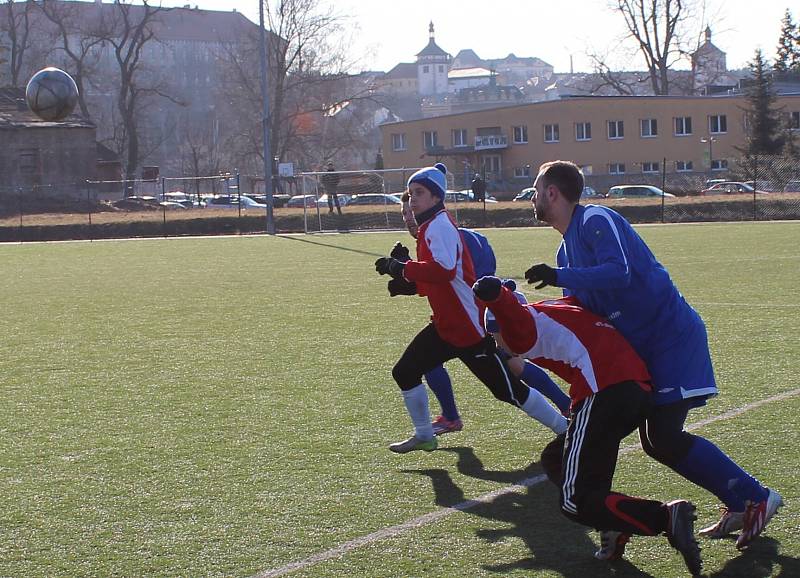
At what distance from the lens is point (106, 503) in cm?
518

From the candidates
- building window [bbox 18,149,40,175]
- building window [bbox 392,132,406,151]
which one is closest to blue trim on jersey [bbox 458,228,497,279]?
building window [bbox 18,149,40,175]

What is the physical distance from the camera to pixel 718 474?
4273 mm

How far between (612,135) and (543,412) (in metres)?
65.9

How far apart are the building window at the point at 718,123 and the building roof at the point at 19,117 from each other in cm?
3838

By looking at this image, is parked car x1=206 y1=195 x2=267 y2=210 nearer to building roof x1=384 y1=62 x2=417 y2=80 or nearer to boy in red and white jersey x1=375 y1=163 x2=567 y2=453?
boy in red and white jersey x1=375 y1=163 x2=567 y2=453

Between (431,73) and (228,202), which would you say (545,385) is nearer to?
(228,202)

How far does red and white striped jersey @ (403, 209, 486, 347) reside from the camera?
5418 millimetres

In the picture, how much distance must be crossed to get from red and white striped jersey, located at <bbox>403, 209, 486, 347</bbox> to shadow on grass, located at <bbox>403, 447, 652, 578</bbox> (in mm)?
729

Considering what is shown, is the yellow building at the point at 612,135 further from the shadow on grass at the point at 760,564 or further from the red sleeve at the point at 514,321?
the red sleeve at the point at 514,321

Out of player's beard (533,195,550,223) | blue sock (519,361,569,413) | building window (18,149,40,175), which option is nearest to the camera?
player's beard (533,195,550,223)

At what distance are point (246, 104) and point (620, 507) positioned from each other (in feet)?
252

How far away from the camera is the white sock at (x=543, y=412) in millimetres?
5762

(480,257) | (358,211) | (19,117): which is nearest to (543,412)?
(480,257)

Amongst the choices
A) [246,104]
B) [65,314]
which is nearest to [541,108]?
[246,104]
